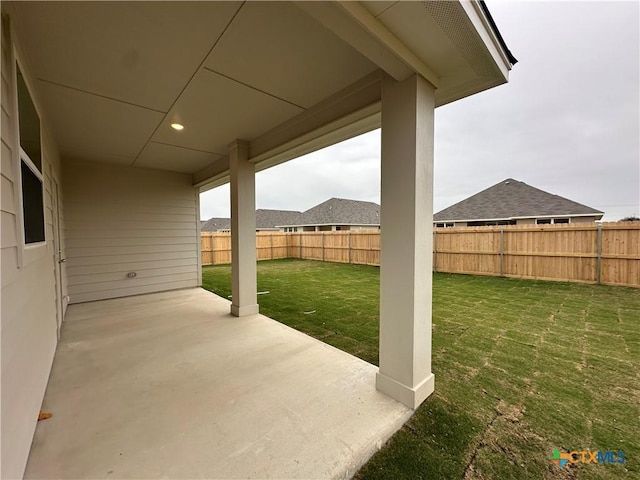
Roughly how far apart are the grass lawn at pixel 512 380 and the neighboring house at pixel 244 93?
1.21 ft

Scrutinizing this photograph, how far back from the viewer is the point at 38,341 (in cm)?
190

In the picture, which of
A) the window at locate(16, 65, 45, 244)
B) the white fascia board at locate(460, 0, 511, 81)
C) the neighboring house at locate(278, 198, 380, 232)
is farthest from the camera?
the neighboring house at locate(278, 198, 380, 232)

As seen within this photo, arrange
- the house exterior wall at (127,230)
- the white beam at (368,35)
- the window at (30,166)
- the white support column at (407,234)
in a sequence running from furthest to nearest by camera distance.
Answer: the house exterior wall at (127,230) < the white support column at (407,234) < the window at (30,166) < the white beam at (368,35)

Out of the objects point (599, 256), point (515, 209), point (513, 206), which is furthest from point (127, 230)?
A: point (513, 206)

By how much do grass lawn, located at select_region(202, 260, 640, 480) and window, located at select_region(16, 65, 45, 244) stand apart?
2737 millimetres

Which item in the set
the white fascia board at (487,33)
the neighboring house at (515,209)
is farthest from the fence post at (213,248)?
the neighboring house at (515,209)

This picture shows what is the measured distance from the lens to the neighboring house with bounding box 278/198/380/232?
787 inches

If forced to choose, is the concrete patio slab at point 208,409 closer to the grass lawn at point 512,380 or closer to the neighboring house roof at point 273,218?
the grass lawn at point 512,380

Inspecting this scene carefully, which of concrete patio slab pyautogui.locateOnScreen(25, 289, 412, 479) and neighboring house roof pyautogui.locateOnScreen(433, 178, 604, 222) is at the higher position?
neighboring house roof pyautogui.locateOnScreen(433, 178, 604, 222)

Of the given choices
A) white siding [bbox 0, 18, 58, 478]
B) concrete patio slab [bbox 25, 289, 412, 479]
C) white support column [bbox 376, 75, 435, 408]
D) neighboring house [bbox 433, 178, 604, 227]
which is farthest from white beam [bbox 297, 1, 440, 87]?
neighboring house [bbox 433, 178, 604, 227]

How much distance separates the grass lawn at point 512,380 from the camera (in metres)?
1.44

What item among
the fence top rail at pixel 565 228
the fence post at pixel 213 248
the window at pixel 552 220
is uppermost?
the window at pixel 552 220

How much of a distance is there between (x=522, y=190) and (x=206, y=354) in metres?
15.9

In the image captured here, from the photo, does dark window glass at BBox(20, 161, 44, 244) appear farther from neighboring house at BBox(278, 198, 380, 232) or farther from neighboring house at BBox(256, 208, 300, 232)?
neighboring house at BBox(256, 208, 300, 232)
